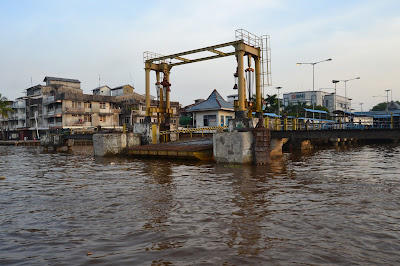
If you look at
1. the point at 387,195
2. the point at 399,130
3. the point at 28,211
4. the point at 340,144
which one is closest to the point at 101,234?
the point at 28,211

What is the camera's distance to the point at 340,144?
4500 centimetres

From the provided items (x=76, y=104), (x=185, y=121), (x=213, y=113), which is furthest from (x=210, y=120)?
(x=76, y=104)

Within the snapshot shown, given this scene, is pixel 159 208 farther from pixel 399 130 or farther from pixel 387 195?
pixel 399 130

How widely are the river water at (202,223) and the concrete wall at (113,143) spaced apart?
14600mm

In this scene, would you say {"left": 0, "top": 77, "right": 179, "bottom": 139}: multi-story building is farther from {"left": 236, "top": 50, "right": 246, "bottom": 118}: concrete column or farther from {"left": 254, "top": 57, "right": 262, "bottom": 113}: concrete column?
{"left": 236, "top": 50, "right": 246, "bottom": 118}: concrete column

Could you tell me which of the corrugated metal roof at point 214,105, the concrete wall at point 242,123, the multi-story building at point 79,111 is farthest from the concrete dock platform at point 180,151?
the multi-story building at point 79,111

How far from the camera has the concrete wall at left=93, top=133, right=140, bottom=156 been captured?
90.5 ft

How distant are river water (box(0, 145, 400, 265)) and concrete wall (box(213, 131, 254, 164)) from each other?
21.0 ft

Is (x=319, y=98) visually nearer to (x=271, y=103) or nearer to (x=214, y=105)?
(x=271, y=103)

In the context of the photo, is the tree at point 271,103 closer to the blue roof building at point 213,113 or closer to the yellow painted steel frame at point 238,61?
the blue roof building at point 213,113

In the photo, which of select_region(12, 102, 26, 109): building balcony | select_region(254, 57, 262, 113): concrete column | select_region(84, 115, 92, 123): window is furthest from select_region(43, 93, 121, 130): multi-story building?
select_region(254, 57, 262, 113): concrete column

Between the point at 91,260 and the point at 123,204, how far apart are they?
13.1 ft

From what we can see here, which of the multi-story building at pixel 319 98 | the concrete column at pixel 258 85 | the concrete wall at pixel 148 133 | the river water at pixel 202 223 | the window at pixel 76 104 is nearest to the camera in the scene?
the river water at pixel 202 223

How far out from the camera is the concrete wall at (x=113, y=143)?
27594mm
